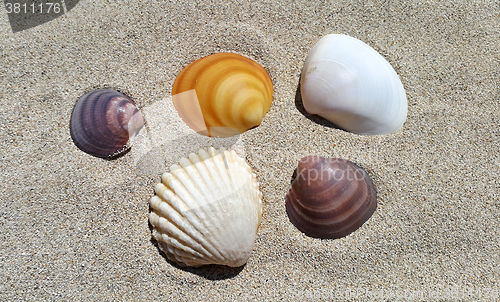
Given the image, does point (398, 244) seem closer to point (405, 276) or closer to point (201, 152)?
point (405, 276)

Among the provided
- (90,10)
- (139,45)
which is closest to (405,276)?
(139,45)

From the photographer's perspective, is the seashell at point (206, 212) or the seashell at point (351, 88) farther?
the seashell at point (351, 88)

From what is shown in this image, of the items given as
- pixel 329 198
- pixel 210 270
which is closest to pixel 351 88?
pixel 329 198

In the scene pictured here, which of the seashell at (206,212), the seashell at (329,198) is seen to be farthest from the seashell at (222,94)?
the seashell at (329,198)

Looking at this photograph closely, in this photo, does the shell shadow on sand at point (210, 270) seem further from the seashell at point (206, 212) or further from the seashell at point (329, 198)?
the seashell at point (329, 198)

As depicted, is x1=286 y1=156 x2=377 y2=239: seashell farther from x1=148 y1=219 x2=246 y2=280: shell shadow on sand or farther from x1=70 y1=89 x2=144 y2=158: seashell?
x1=70 y1=89 x2=144 y2=158: seashell

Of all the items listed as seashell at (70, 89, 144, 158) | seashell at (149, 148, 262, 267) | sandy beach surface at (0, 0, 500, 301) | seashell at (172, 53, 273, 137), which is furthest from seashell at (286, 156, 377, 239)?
seashell at (70, 89, 144, 158)
